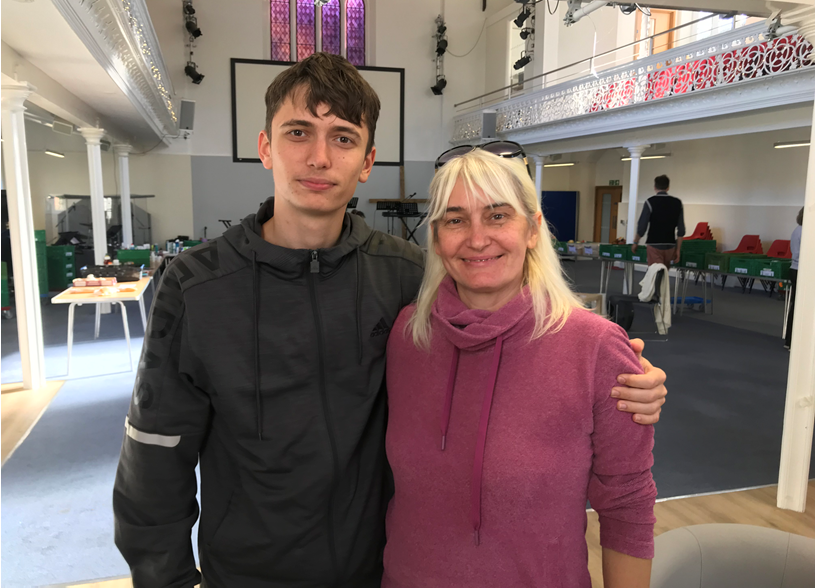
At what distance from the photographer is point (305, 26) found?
1738cm

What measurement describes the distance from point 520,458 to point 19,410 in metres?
5.23

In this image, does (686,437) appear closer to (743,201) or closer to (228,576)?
(228,576)

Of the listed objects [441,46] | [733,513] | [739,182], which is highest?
[441,46]

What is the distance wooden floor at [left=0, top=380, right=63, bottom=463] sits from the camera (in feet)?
14.2

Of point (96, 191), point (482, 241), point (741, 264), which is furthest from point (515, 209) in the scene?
point (96, 191)

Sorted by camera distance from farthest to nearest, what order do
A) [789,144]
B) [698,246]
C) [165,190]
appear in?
1. [165,190]
2. [789,144]
3. [698,246]

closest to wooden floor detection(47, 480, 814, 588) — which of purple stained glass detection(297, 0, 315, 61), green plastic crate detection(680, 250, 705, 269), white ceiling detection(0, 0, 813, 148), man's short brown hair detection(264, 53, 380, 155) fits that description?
man's short brown hair detection(264, 53, 380, 155)

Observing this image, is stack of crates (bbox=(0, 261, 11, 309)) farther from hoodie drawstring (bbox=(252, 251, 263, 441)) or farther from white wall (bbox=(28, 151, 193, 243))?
hoodie drawstring (bbox=(252, 251, 263, 441))

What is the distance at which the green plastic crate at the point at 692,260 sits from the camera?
27.9 feet

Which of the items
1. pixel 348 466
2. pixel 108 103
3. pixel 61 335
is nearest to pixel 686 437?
pixel 348 466

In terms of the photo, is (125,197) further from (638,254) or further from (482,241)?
(482,241)

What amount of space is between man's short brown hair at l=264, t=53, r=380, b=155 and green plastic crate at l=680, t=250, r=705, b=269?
330 inches

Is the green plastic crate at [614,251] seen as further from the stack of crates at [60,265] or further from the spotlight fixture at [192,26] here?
the spotlight fixture at [192,26]

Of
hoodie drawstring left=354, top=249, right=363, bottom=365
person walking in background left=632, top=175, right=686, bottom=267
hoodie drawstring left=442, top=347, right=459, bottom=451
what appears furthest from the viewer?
person walking in background left=632, top=175, right=686, bottom=267
